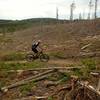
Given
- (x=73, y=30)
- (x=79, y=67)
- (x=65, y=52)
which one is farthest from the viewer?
(x=73, y=30)

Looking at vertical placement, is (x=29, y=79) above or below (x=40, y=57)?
below

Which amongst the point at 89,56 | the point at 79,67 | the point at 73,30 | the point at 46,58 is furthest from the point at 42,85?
the point at 73,30

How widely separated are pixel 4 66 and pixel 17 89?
4.26 metres

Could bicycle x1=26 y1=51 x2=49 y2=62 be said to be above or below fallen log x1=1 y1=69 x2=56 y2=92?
above

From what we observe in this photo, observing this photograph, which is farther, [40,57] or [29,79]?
[40,57]

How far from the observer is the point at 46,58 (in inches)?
861

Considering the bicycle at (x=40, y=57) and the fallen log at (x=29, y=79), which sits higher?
the bicycle at (x=40, y=57)

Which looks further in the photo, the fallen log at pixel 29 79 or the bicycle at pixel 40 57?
the bicycle at pixel 40 57

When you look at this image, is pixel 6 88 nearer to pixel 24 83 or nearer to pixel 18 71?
pixel 24 83

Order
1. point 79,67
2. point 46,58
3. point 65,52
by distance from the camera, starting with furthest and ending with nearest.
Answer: point 65,52, point 46,58, point 79,67

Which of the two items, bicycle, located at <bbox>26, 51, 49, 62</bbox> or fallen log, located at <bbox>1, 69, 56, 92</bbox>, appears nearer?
fallen log, located at <bbox>1, 69, 56, 92</bbox>

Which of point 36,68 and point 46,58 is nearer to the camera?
point 36,68

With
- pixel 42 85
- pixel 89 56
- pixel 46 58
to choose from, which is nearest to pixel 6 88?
pixel 42 85

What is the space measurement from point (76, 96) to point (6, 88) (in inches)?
168
